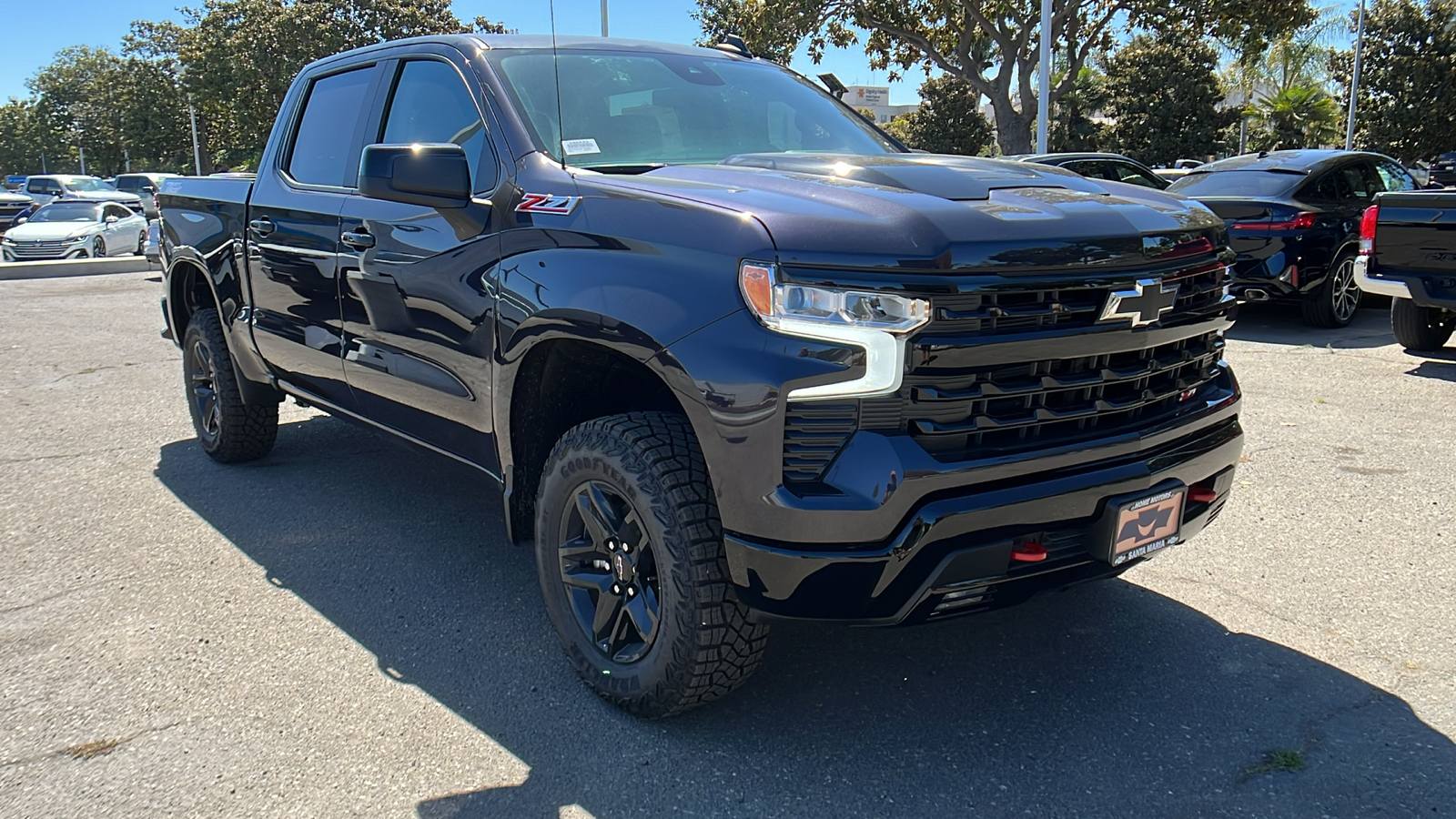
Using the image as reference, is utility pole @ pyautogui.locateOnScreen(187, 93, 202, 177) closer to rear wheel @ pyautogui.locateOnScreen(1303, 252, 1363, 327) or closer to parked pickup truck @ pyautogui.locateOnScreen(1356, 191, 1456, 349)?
rear wheel @ pyautogui.locateOnScreen(1303, 252, 1363, 327)

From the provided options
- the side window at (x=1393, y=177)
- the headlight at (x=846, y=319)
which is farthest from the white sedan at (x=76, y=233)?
the headlight at (x=846, y=319)

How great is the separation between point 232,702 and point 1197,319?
2.91 meters

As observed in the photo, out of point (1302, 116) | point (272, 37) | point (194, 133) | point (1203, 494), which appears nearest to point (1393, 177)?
point (1203, 494)

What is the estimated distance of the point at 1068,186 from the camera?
3.19 metres

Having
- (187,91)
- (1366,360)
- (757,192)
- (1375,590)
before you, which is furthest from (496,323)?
(187,91)

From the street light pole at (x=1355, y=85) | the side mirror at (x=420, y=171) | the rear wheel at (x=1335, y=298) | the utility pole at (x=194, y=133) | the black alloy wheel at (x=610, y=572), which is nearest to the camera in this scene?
the black alloy wheel at (x=610, y=572)

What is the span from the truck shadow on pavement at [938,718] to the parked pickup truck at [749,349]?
0.25 metres

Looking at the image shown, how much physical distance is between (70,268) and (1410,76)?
124 feet

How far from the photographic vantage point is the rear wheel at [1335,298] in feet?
31.3

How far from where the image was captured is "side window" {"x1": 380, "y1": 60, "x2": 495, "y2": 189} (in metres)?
3.50

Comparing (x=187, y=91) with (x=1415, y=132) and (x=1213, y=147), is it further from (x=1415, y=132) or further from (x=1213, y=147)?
(x=1415, y=132)

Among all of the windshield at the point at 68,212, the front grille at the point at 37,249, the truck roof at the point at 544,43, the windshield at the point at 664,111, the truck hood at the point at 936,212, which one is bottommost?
the front grille at the point at 37,249

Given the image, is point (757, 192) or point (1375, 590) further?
point (1375, 590)

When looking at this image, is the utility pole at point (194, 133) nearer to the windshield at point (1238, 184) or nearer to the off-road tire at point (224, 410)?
the windshield at point (1238, 184)
